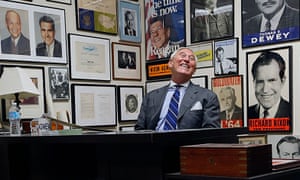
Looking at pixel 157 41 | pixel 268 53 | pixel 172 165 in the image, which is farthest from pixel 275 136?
pixel 172 165

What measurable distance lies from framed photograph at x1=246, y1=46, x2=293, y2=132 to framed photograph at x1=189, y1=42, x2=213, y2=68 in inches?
16.4

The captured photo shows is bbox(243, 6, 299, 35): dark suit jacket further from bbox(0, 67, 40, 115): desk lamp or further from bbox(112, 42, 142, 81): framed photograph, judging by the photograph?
bbox(0, 67, 40, 115): desk lamp

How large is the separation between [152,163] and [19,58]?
2252mm

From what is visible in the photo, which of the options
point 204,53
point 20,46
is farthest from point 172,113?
point 20,46

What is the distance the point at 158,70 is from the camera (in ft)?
13.9

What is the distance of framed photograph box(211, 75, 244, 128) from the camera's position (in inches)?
138

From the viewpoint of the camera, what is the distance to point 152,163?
1.40m

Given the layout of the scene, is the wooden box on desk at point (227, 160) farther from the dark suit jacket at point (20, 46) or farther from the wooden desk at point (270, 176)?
the dark suit jacket at point (20, 46)

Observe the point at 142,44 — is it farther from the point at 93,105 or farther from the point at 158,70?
the point at 93,105

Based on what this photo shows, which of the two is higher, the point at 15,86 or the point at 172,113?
the point at 15,86

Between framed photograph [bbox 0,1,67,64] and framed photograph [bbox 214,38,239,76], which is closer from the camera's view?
framed photograph [bbox 0,1,67,64]

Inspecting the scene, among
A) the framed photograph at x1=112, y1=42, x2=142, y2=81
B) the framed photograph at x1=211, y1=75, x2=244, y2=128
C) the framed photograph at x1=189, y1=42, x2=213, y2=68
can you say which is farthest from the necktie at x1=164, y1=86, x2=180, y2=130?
the framed photograph at x1=112, y1=42, x2=142, y2=81

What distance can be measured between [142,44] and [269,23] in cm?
157

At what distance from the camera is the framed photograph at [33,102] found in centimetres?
315
